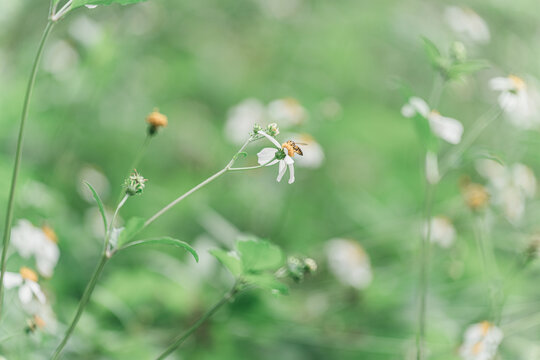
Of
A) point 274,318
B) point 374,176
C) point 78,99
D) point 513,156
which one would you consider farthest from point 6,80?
point 513,156

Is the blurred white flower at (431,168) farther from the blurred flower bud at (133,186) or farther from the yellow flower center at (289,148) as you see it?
the blurred flower bud at (133,186)

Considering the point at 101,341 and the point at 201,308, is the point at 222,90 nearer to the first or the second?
the point at 201,308

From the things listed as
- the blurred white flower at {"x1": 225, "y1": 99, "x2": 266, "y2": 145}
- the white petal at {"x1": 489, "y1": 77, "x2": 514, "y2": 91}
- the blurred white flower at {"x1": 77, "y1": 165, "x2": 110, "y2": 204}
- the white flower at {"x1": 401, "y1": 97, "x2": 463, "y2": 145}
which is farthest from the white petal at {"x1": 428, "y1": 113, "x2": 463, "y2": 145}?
the blurred white flower at {"x1": 77, "y1": 165, "x2": 110, "y2": 204}

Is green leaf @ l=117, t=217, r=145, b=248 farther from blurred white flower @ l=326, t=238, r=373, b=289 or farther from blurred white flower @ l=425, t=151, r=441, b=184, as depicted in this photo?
blurred white flower @ l=326, t=238, r=373, b=289

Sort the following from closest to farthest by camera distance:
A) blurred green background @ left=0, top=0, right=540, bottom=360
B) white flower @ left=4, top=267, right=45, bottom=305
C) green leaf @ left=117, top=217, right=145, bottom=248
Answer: green leaf @ left=117, top=217, right=145, bottom=248 < white flower @ left=4, top=267, right=45, bottom=305 < blurred green background @ left=0, top=0, right=540, bottom=360

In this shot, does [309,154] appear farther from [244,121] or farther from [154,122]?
[154,122]

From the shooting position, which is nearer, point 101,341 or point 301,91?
point 101,341
